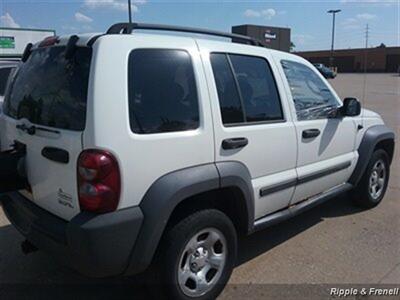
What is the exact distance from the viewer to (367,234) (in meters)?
4.45

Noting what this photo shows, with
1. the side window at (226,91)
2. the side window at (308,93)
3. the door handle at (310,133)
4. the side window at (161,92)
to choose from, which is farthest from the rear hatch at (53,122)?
the door handle at (310,133)

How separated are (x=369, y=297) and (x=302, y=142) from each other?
4.60ft

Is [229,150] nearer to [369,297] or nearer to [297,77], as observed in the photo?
[297,77]

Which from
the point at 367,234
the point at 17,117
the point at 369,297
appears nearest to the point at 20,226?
the point at 17,117

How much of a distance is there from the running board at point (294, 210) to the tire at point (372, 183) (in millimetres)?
363

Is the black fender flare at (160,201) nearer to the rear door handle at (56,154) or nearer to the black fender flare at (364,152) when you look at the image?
the rear door handle at (56,154)

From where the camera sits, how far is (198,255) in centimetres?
306

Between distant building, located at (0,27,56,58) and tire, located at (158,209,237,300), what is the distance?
98.8 feet

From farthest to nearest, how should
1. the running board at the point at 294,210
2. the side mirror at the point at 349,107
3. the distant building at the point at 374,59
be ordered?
the distant building at the point at 374,59, the side mirror at the point at 349,107, the running board at the point at 294,210

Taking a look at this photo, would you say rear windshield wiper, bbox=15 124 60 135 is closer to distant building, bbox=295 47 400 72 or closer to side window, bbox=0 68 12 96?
side window, bbox=0 68 12 96

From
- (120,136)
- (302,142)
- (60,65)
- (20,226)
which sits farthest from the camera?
(302,142)

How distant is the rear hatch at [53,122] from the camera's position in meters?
2.60

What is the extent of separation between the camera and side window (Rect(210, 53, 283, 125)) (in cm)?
318

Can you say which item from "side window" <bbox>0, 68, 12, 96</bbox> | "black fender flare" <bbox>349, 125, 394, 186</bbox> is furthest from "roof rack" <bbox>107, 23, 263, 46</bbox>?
"side window" <bbox>0, 68, 12, 96</bbox>
